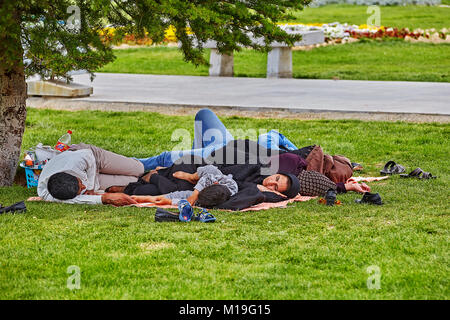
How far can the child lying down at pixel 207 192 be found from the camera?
6.23 m

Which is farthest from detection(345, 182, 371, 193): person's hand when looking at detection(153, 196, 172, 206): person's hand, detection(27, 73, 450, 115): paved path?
detection(27, 73, 450, 115): paved path

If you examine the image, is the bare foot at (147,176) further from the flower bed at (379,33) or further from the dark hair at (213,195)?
the flower bed at (379,33)

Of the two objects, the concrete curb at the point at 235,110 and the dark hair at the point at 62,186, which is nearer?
the dark hair at the point at 62,186

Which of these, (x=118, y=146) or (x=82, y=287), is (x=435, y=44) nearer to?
(x=118, y=146)

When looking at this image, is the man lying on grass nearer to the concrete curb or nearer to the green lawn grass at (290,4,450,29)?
the concrete curb

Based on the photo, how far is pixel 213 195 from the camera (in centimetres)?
621

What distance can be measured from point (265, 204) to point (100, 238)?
168 cm

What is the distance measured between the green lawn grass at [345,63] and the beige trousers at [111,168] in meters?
8.57

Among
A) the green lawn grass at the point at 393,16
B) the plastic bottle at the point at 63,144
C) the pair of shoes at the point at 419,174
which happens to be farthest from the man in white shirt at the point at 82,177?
the green lawn grass at the point at 393,16

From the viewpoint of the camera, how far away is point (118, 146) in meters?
9.10

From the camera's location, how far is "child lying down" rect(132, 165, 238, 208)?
6230 millimetres

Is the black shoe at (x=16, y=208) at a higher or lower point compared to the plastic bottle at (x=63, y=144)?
lower

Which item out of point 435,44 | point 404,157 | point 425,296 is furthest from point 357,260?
point 435,44
